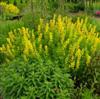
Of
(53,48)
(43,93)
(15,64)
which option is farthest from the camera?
(53,48)

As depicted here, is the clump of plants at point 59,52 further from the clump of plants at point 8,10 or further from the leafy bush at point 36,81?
the clump of plants at point 8,10

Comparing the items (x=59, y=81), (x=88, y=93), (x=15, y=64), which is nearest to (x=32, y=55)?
(x=15, y=64)

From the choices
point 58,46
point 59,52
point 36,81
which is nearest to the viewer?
point 36,81

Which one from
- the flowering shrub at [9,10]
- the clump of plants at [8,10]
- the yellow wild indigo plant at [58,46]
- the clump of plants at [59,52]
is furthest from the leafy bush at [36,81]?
the flowering shrub at [9,10]

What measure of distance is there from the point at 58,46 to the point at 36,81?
847mm

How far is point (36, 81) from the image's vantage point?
5.08 m

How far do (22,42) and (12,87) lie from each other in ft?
2.81

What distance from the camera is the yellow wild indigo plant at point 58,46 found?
5.49 meters

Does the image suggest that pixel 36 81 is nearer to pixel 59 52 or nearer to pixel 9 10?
pixel 59 52

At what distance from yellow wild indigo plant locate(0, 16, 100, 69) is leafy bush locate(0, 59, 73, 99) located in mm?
180

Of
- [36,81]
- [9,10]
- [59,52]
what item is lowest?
[9,10]

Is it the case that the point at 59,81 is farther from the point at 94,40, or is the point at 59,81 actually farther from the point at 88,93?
the point at 94,40

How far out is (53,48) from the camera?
5711mm

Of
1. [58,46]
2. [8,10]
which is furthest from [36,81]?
[8,10]
